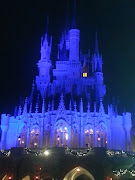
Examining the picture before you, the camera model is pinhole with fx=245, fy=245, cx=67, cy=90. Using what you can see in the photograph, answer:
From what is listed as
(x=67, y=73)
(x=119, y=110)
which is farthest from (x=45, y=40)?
(x=119, y=110)

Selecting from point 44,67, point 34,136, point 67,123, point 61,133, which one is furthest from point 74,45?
point 34,136

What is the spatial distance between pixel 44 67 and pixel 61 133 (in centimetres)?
2513

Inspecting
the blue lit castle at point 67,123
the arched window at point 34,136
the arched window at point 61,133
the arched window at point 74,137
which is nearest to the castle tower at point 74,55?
the blue lit castle at point 67,123

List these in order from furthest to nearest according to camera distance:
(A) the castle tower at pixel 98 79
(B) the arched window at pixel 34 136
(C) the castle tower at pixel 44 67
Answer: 1. (C) the castle tower at pixel 44 67
2. (A) the castle tower at pixel 98 79
3. (B) the arched window at pixel 34 136

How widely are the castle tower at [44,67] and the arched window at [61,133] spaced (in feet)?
43.2

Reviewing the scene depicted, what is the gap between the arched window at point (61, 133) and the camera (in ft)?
206

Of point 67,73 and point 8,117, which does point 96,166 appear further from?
point 67,73

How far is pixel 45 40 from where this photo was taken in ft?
270

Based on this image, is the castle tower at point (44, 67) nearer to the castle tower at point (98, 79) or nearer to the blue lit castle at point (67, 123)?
the blue lit castle at point (67, 123)

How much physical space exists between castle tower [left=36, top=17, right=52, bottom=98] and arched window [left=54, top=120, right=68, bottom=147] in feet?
43.2

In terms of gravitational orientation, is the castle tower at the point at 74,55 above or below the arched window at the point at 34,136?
above

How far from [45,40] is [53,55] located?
8.12m

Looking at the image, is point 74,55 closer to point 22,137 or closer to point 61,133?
point 61,133

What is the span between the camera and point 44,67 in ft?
261
